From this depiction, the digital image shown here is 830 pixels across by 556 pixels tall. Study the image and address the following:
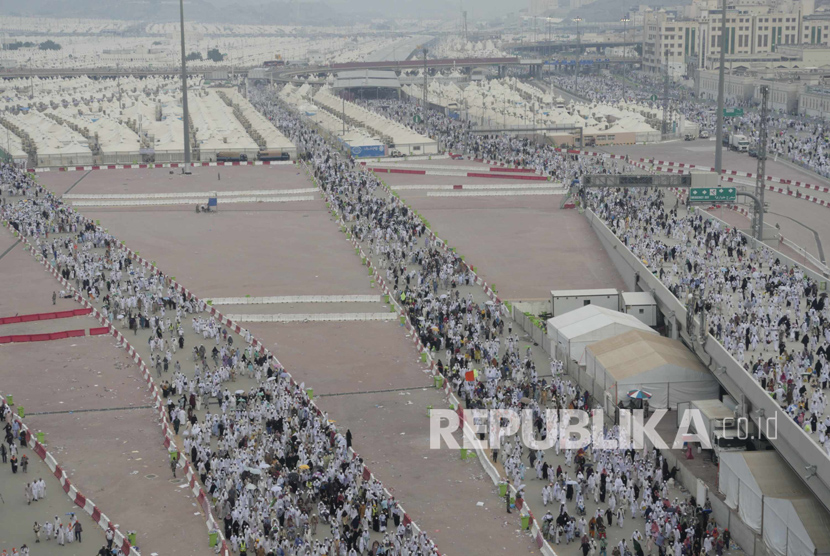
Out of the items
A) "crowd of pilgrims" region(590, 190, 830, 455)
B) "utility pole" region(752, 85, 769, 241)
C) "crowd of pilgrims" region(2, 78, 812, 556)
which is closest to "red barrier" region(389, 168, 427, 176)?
"crowd of pilgrims" region(2, 78, 812, 556)

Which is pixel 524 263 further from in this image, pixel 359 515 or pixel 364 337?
pixel 359 515

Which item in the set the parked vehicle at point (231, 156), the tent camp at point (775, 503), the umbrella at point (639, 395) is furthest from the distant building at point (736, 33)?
the tent camp at point (775, 503)

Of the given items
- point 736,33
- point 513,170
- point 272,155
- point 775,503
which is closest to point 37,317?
point 775,503

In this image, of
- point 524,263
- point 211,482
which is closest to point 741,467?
point 211,482

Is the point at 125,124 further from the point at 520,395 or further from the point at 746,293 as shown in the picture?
the point at 520,395

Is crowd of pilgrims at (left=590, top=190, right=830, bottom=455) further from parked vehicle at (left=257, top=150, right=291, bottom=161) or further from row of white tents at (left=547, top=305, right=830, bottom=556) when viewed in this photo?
parked vehicle at (left=257, top=150, right=291, bottom=161)

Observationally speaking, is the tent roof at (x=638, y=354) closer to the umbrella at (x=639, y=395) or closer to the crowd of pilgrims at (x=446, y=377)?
the umbrella at (x=639, y=395)
